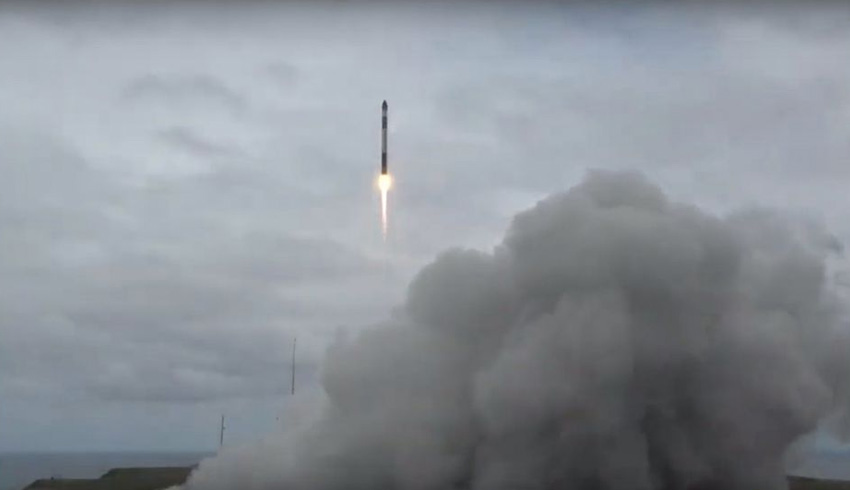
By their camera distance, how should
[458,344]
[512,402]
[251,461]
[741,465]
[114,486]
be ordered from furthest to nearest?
[114,486], [251,461], [458,344], [741,465], [512,402]

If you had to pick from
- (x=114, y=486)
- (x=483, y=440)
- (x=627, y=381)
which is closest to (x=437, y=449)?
(x=483, y=440)

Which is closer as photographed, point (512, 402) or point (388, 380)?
point (512, 402)

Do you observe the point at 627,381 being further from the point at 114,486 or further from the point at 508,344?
the point at 114,486

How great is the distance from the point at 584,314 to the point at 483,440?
8179 millimetres

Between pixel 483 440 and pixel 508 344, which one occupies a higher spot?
pixel 508 344

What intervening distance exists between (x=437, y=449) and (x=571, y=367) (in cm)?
775

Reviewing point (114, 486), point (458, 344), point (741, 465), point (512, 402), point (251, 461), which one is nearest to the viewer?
point (512, 402)

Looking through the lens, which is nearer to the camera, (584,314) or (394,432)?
(584,314)

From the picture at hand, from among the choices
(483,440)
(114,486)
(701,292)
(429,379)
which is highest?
(701,292)

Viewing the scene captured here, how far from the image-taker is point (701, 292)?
46438mm

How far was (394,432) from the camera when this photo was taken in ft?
160

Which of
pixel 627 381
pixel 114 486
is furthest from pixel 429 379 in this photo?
pixel 114 486

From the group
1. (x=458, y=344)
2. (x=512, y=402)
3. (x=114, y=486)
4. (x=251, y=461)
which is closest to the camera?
(x=512, y=402)

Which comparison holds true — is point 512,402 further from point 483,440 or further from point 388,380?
point 388,380
